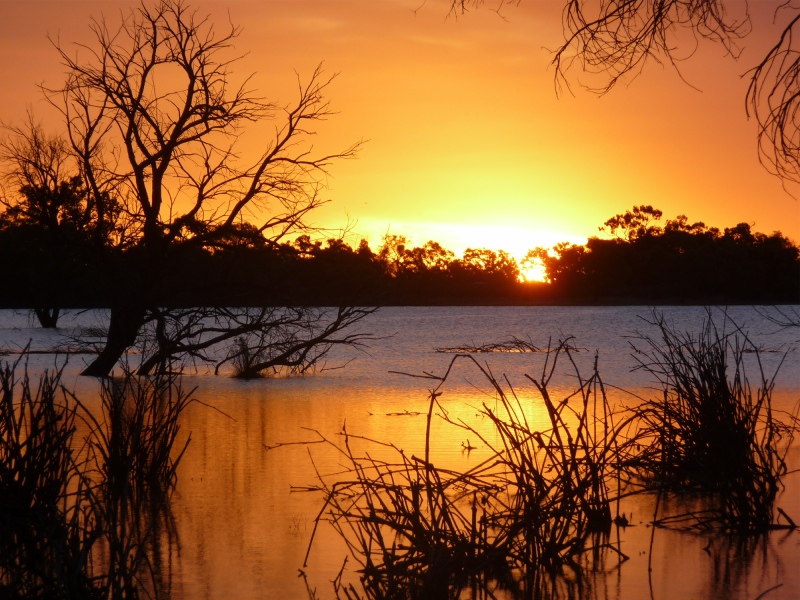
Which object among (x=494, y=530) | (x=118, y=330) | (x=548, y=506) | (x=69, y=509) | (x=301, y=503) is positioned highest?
(x=118, y=330)

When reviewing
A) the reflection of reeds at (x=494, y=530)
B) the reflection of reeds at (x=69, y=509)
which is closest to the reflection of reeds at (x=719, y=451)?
the reflection of reeds at (x=494, y=530)

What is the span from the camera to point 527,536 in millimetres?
5480

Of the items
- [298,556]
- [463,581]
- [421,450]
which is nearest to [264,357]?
[421,450]

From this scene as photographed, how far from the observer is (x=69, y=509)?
408 cm

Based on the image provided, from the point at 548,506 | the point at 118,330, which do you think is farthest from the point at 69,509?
the point at 118,330

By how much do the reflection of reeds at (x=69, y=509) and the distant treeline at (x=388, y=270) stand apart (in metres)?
10.7

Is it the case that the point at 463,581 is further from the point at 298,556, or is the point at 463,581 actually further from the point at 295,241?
the point at 295,241

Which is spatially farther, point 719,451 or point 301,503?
point 301,503

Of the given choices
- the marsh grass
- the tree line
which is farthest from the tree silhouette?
the marsh grass

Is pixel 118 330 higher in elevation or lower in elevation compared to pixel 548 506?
higher

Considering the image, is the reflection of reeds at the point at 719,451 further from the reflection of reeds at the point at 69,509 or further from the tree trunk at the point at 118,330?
the tree trunk at the point at 118,330

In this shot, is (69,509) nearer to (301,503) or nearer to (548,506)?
(548,506)

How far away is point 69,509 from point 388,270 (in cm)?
1725

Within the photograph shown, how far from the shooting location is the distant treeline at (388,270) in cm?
1966
